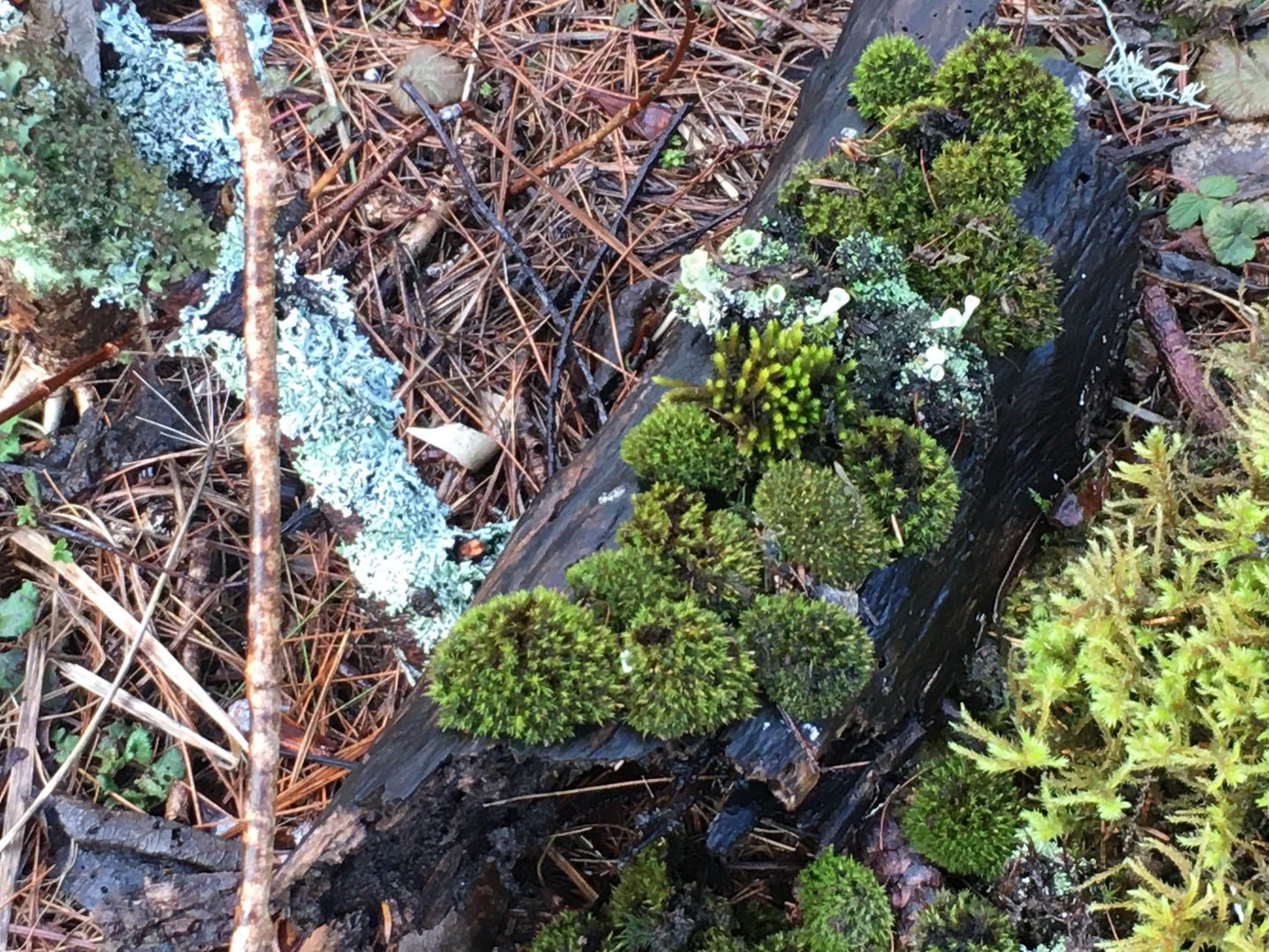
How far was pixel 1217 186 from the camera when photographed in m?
2.92

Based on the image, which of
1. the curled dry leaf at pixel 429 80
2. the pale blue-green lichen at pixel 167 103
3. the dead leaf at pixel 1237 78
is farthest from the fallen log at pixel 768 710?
the curled dry leaf at pixel 429 80

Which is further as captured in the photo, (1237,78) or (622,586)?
(1237,78)

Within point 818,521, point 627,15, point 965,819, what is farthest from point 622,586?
point 627,15

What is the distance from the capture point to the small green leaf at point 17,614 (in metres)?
2.68

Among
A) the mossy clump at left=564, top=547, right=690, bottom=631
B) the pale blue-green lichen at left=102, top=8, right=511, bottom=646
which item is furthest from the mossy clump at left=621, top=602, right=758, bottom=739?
the pale blue-green lichen at left=102, top=8, right=511, bottom=646

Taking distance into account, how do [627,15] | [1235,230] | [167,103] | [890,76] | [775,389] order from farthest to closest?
[627,15]
[1235,230]
[890,76]
[167,103]
[775,389]

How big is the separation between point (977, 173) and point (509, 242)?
1581 mm

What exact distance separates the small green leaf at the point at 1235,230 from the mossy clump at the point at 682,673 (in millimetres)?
2254

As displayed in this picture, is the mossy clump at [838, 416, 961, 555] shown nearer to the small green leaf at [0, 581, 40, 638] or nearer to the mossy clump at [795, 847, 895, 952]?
the mossy clump at [795, 847, 895, 952]

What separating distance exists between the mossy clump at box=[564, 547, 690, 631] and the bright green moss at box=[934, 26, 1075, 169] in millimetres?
1562

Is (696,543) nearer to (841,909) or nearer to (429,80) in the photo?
(841,909)

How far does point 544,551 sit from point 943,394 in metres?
1.11

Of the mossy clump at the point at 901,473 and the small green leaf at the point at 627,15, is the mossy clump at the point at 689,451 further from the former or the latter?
the small green leaf at the point at 627,15

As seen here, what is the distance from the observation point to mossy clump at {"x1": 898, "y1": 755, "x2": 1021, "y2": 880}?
213 cm
